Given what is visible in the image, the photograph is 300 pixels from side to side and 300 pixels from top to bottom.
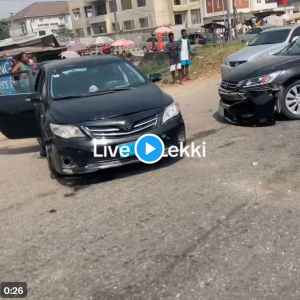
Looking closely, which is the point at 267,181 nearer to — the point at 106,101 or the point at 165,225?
the point at 165,225

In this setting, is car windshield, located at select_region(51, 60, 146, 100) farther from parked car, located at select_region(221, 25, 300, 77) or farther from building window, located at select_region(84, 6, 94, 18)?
building window, located at select_region(84, 6, 94, 18)

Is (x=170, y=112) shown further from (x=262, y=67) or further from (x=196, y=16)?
(x=196, y=16)

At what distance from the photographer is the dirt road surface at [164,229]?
297 centimetres

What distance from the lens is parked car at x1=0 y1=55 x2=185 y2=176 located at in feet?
16.0

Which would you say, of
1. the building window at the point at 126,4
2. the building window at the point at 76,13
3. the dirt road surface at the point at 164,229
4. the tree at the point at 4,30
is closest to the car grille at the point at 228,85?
the dirt road surface at the point at 164,229

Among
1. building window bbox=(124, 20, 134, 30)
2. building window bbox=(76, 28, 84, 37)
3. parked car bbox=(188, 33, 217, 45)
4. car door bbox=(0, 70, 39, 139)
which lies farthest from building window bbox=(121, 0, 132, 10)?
car door bbox=(0, 70, 39, 139)

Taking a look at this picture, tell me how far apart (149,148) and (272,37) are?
9467 millimetres

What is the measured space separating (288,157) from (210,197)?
5.04 feet

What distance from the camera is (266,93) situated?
657 centimetres

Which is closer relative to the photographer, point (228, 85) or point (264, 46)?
point (228, 85)

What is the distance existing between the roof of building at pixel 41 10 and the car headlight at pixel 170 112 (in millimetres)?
105678

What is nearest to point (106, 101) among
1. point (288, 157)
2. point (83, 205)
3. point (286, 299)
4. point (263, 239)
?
point (83, 205)

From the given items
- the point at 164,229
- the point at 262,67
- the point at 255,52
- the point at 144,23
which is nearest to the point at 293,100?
the point at 262,67

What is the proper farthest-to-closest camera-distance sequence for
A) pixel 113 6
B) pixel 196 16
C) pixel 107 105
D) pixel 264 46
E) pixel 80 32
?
pixel 80 32 → pixel 113 6 → pixel 196 16 → pixel 264 46 → pixel 107 105
